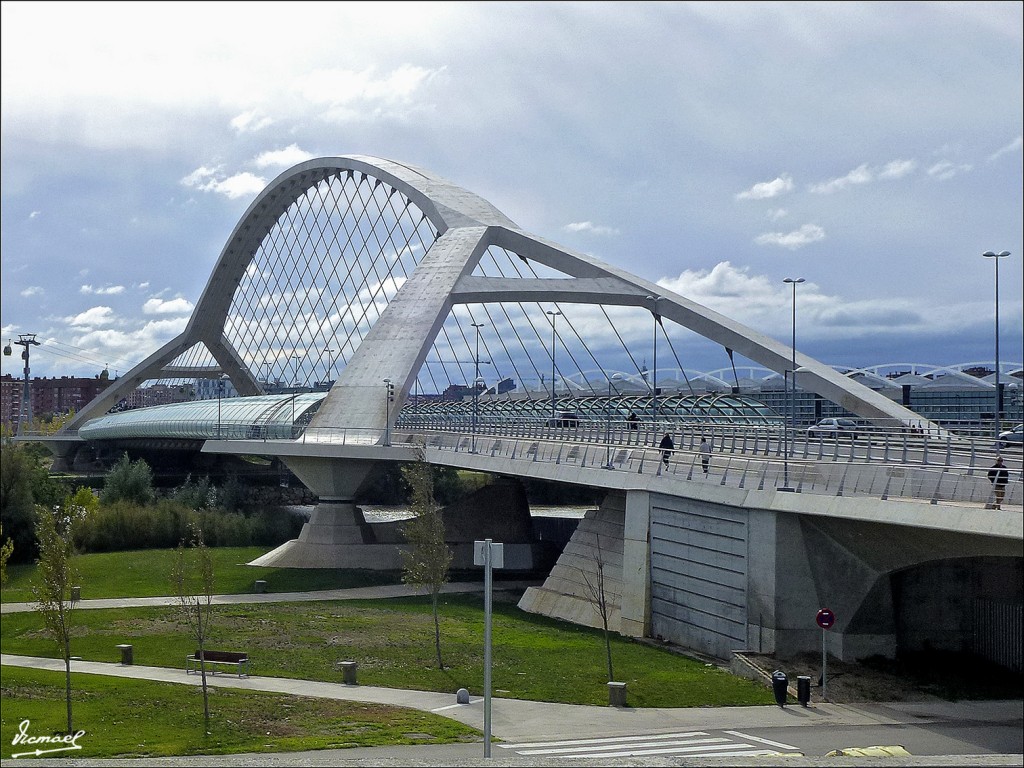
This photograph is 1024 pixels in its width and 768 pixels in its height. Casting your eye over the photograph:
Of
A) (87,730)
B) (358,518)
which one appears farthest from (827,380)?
(87,730)

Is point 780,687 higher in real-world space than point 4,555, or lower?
lower

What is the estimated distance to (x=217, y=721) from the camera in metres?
20.4

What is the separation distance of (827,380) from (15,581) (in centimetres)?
4188

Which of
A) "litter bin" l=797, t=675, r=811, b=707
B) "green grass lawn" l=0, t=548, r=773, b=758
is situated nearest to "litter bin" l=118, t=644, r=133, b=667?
"green grass lawn" l=0, t=548, r=773, b=758

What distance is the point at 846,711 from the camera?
23.1m

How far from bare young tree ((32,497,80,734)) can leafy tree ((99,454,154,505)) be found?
35.6 m

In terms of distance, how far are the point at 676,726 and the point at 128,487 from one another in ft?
139

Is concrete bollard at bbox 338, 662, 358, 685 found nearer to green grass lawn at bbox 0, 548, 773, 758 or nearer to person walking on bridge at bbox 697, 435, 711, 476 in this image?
green grass lawn at bbox 0, 548, 773, 758

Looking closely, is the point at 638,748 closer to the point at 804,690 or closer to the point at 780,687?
the point at 780,687

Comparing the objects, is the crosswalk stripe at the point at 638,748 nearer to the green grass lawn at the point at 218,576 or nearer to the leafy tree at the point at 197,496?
the green grass lawn at the point at 218,576

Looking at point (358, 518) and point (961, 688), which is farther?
point (358, 518)

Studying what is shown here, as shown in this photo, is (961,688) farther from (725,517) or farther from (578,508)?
(578,508)

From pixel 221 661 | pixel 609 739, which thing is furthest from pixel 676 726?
pixel 221 661

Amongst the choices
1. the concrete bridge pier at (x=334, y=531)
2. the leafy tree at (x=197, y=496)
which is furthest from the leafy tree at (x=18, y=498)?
the leafy tree at (x=197, y=496)
